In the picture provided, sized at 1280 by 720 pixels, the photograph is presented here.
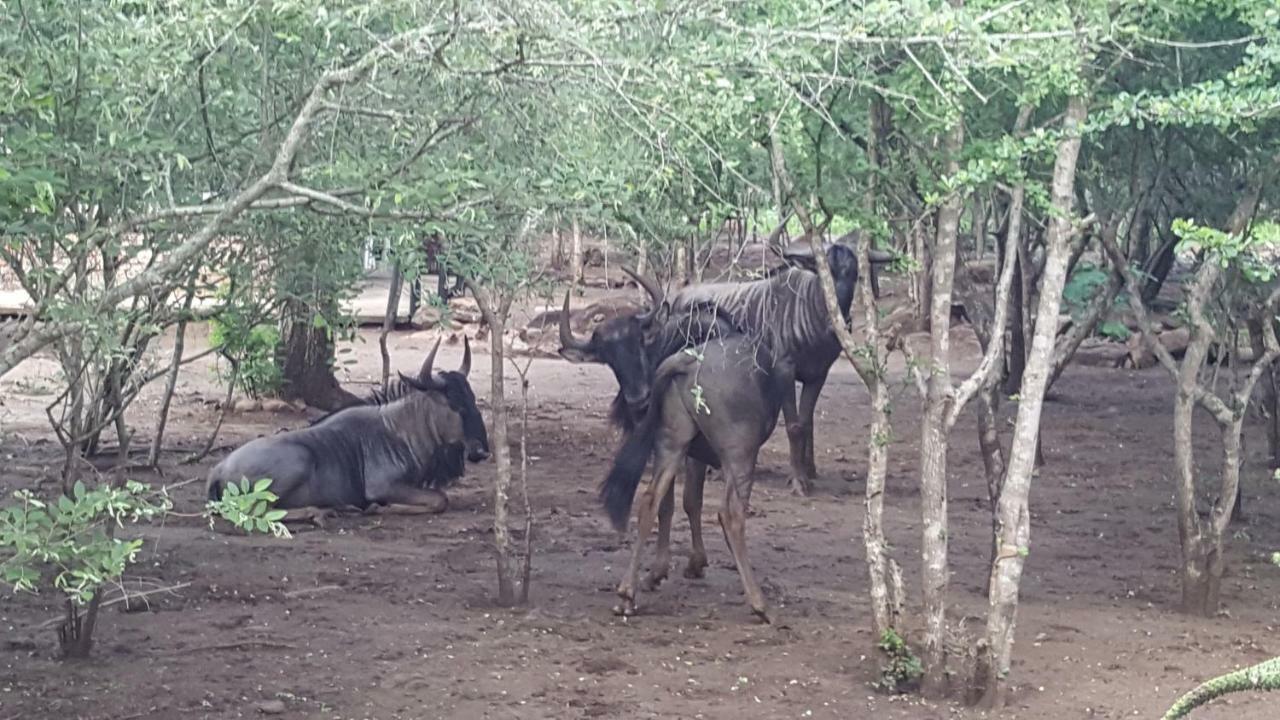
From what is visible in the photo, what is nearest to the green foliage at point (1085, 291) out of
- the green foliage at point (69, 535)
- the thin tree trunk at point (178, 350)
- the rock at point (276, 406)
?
the rock at point (276, 406)

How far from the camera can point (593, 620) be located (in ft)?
26.3

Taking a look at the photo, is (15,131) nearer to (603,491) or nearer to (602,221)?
(602,221)

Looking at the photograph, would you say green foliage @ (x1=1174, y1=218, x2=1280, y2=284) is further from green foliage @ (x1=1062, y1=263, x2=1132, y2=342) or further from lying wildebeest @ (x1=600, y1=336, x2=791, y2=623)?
green foliage @ (x1=1062, y1=263, x2=1132, y2=342)

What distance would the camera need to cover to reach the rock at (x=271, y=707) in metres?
6.52

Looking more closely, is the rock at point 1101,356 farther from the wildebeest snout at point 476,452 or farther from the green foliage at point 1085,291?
the wildebeest snout at point 476,452

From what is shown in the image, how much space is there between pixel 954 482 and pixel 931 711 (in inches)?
232

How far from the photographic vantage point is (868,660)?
7.34 meters

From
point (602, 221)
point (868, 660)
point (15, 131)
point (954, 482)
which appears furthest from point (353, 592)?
point (954, 482)

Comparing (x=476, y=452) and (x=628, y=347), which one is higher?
(x=628, y=347)

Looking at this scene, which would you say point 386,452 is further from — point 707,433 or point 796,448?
point 707,433

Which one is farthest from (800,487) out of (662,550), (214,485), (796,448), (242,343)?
(242,343)

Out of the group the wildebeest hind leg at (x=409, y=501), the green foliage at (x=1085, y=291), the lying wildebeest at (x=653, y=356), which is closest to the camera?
the lying wildebeest at (x=653, y=356)

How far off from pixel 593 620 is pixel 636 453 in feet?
3.01

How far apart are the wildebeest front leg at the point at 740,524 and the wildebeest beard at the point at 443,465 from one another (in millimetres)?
3455
